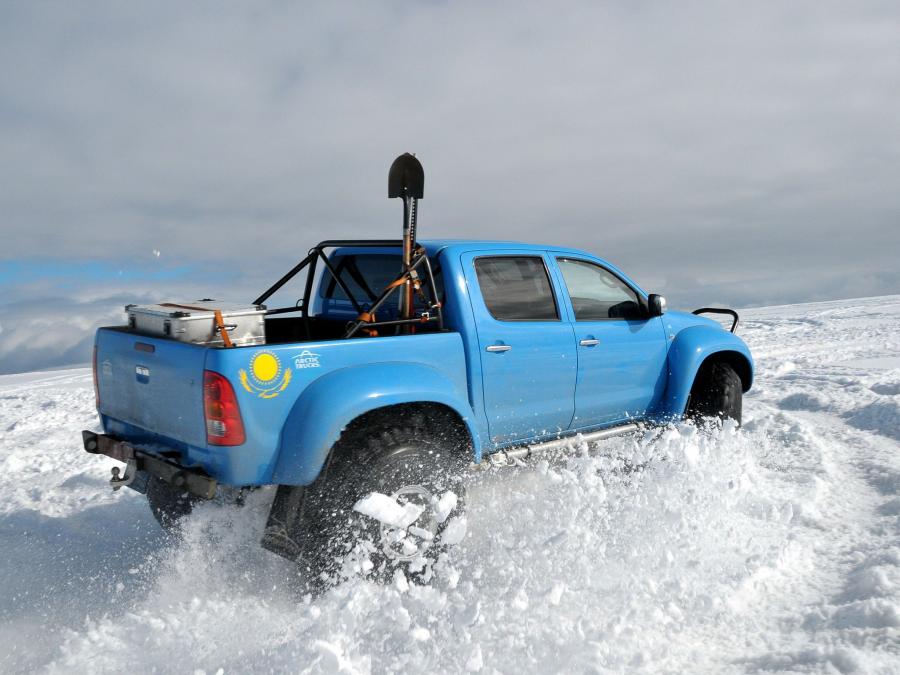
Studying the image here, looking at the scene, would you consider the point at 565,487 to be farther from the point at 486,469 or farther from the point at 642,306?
the point at 642,306

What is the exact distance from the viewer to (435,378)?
3.62 metres

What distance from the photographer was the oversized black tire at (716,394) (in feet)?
17.9

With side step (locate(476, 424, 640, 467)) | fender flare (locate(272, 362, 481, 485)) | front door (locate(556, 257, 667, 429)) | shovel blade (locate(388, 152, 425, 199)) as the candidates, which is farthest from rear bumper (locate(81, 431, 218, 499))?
front door (locate(556, 257, 667, 429))

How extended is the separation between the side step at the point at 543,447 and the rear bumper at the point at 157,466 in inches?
58.9

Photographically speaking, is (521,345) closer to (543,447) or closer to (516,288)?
(516,288)

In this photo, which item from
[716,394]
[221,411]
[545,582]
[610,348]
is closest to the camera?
[221,411]

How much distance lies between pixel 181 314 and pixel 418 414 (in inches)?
48.7

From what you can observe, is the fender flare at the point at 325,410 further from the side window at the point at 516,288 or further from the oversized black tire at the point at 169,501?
the oversized black tire at the point at 169,501

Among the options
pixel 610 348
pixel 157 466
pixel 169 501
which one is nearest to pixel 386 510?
pixel 157 466

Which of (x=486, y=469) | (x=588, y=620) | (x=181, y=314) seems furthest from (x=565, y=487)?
(x=181, y=314)

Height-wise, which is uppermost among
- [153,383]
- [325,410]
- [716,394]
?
[153,383]

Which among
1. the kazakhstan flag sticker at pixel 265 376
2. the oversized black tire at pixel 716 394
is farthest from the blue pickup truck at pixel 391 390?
the oversized black tire at pixel 716 394

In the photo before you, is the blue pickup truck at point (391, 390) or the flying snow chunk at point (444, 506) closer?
the blue pickup truck at point (391, 390)

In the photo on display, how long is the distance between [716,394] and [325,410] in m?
3.46
